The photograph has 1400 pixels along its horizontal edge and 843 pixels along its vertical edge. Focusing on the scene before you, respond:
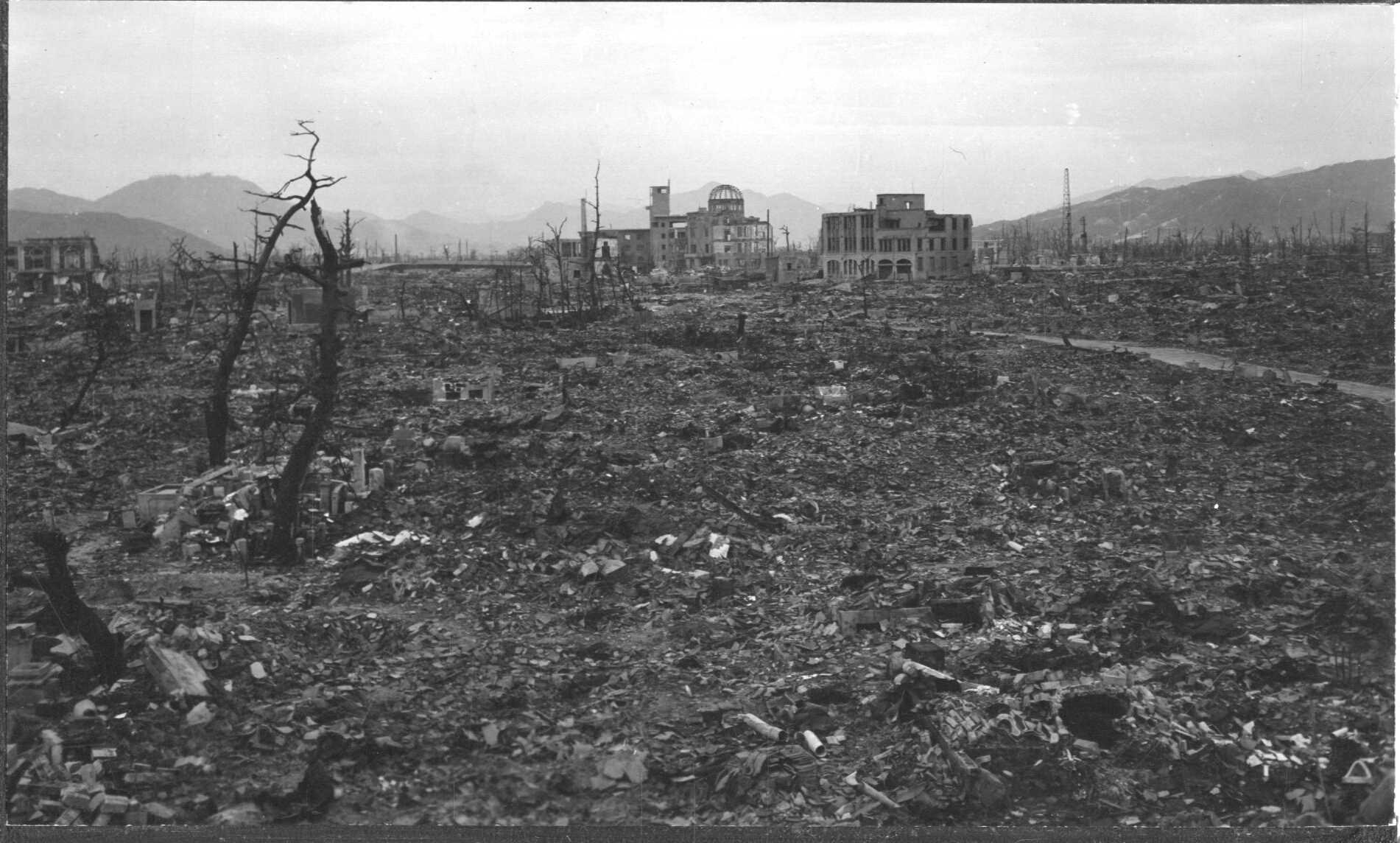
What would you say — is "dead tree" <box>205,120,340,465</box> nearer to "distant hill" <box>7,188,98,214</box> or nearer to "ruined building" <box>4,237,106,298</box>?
"distant hill" <box>7,188,98,214</box>

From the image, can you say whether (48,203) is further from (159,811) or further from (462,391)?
(159,811)

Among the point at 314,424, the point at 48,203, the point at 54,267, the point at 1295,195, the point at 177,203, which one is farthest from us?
the point at 54,267

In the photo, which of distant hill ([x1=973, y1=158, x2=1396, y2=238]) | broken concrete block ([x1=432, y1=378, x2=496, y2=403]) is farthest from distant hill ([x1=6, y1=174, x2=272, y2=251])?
distant hill ([x1=973, y1=158, x2=1396, y2=238])

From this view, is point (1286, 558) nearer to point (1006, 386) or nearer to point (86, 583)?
point (1006, 386)

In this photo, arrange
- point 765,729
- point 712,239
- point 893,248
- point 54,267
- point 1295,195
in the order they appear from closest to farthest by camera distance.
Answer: point 765,729 < point 1295,195 < point 712,239 < point 893,248 < point 54,267

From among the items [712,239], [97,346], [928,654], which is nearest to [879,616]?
[928,654]
